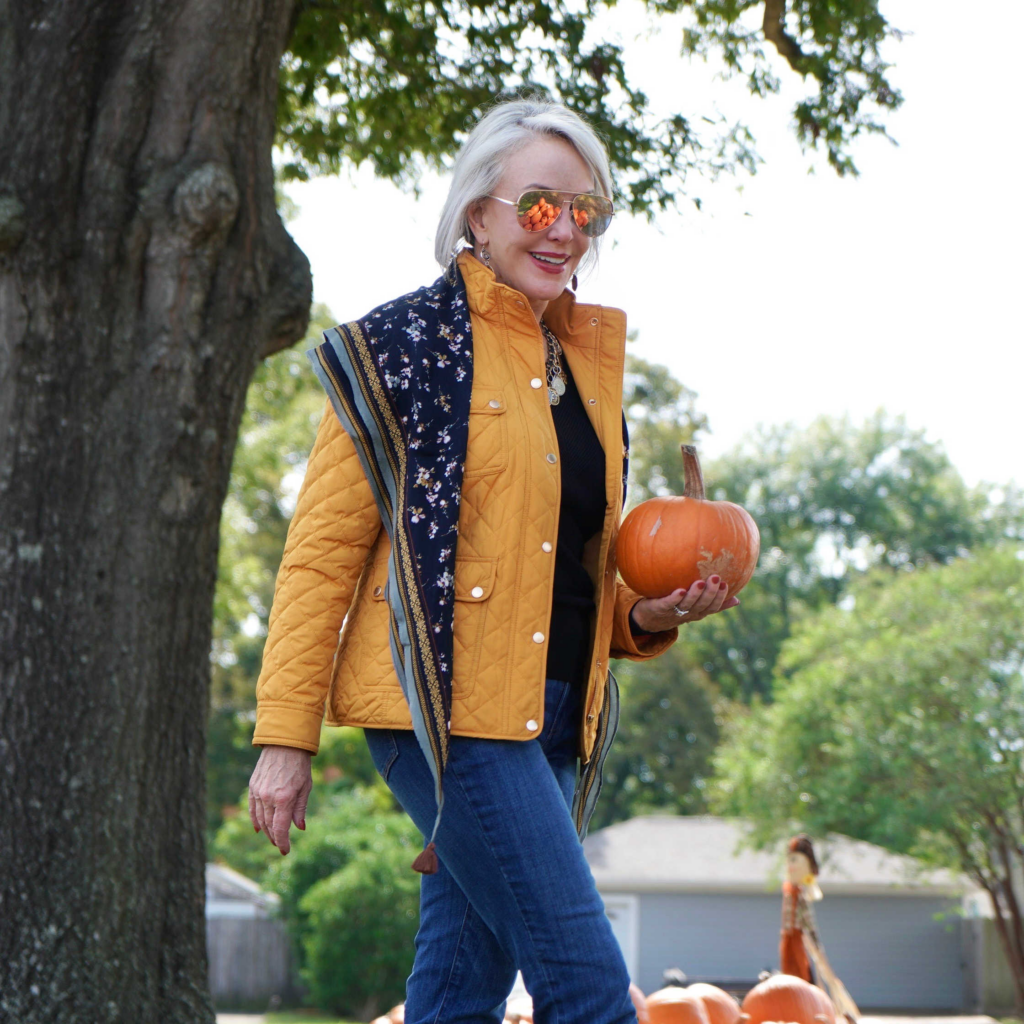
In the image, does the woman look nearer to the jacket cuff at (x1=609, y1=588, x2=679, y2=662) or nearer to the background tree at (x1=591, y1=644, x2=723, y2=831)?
the jacket cuff at (x1=609, y1=588, x2=679, y2=662)

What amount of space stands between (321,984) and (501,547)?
71.2 ft

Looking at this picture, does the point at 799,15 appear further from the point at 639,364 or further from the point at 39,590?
the point at 639,364

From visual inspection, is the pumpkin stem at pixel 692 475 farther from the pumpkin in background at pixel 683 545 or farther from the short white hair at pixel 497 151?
the short white hair at pixel 497 151

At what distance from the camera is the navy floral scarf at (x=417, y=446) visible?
6.95 feet

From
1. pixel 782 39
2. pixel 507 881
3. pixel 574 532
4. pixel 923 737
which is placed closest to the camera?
pixel 507 881

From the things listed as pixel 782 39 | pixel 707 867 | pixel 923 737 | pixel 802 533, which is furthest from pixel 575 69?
pixel 802 533

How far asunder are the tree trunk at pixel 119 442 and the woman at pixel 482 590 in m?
2.37

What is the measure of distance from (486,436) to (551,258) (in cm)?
43

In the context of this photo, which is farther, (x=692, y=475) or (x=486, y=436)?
(x=692, y=475)

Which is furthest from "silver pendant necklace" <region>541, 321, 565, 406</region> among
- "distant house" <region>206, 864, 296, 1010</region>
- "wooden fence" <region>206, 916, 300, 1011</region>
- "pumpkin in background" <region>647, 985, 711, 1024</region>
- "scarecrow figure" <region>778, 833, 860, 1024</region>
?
"wooden fence" <region>206, 916, 300, 1011</region>

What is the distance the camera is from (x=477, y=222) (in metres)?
2.52

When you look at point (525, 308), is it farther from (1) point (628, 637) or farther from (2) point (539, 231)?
(1) point (628, 637)

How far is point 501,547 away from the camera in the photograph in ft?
7.21

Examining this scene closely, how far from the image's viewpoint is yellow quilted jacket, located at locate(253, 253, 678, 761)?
216 centimetres
